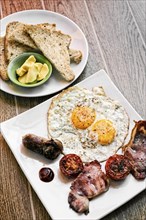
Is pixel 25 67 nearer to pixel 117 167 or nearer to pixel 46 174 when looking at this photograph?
pixel 46 174

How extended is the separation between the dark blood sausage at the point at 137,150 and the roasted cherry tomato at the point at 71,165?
0.78 ft

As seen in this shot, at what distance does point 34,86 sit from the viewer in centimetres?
221

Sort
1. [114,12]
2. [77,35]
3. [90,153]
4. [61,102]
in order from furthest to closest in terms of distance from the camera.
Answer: [114,12]
[77,35]
[61,102]
[90,153]

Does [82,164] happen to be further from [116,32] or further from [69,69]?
[116,32]

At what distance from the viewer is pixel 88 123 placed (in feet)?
6.71

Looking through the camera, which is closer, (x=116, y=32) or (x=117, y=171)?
(x=117, y=171)

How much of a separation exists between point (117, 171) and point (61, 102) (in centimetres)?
50

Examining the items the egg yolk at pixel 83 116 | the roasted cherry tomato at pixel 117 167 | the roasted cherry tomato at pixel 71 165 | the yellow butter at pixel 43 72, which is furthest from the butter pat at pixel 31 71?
the roasted cherry tomato at pixel 117 167

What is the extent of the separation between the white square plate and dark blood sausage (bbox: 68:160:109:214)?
0.10 ft

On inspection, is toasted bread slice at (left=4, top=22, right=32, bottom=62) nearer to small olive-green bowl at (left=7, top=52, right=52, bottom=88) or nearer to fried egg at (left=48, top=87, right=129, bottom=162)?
small olive-green bowl at (left=7, top=52, right=52, bottom=88)

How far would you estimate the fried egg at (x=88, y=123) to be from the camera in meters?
1.98

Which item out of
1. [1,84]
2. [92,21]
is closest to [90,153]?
[1,84]

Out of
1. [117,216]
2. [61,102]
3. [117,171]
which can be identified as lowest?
[117,216]

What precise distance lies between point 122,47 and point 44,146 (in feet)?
3.06
